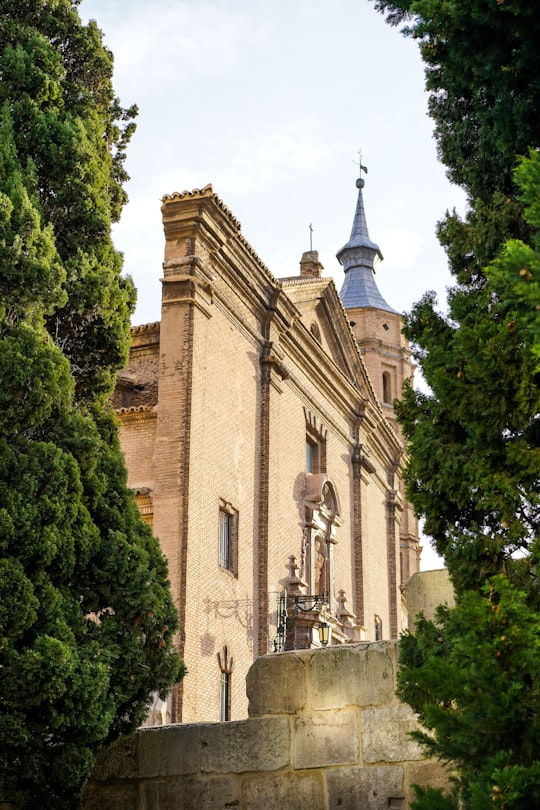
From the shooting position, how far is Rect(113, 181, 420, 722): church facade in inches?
757

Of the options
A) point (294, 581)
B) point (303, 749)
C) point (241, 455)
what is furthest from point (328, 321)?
point (303, 749)

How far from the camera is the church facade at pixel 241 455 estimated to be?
1923cm

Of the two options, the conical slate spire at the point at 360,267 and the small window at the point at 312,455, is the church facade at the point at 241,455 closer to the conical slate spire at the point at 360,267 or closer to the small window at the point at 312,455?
the small window at the point at 312,455

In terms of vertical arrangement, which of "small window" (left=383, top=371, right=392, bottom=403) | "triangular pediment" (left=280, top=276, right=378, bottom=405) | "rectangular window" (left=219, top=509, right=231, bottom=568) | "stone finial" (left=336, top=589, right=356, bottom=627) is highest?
"small window" (left=383, top=371, right=392, bottom=403)

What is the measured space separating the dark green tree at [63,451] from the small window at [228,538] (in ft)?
36.5

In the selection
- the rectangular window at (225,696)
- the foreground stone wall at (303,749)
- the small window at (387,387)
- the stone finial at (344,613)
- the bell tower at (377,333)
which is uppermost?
the bell tower at (377,333)

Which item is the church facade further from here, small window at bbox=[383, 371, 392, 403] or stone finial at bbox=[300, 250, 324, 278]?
small window at bbox=[383, 371, 392, 403]

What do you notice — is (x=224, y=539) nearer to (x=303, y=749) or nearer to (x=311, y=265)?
(x=311, y=265)

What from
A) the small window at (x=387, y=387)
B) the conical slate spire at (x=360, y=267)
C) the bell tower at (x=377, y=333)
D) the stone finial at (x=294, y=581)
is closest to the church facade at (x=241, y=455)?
the stone finial at (x=294, y=581)

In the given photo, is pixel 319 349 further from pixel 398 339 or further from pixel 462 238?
pixel 462 238

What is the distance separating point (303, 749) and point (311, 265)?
2395 cm

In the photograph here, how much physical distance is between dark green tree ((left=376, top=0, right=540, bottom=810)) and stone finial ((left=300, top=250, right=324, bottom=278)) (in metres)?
23.2

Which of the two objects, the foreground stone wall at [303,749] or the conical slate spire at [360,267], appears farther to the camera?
the conical slate spire at [360,267]

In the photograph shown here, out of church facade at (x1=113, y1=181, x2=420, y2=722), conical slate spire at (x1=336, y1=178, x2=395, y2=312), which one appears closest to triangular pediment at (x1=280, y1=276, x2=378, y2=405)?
church facade at (x1=113, y1=181, x2=420, y2=722)
